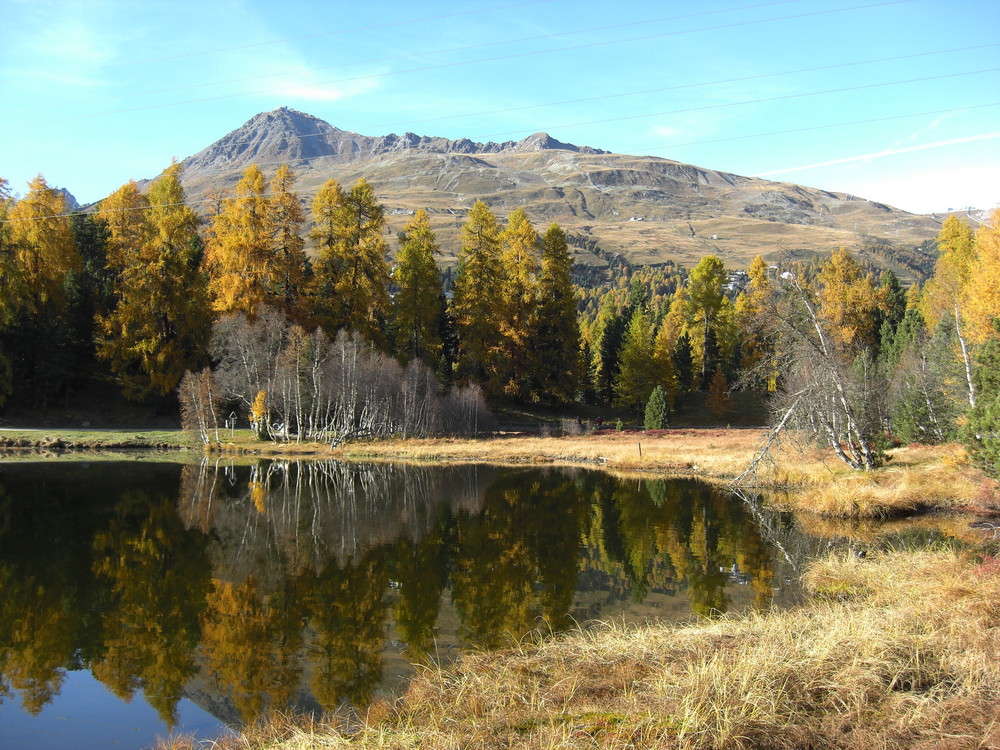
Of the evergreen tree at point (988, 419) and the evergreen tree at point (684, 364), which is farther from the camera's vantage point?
the evergreen tree at point (684, 364)

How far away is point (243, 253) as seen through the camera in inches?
1663

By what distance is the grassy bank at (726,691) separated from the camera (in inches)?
263

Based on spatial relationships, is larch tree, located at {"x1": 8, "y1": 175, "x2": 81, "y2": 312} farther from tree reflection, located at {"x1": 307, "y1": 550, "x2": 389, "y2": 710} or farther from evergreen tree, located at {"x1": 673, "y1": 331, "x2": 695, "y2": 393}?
evergreen tree, located at {"x1": 673, "y1": 331, "x2": 695, "y2": 393}

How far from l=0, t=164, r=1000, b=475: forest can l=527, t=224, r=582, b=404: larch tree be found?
0.40 ft

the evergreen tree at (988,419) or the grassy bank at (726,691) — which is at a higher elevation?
the evergreen tree at (988,419)

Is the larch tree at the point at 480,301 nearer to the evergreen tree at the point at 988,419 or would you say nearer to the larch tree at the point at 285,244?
the larch tree at the point at 285,244

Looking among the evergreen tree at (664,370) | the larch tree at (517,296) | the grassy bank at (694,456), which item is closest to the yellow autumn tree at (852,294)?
the evergreen tree at (664,370)

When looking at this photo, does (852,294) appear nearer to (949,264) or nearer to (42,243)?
(949,264)

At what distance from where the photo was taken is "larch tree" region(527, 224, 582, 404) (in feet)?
169

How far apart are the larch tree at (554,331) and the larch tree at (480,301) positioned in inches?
118

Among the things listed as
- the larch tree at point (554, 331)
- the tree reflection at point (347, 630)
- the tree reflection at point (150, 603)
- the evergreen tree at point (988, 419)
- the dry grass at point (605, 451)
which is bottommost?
the dry grass at point (605, 451)

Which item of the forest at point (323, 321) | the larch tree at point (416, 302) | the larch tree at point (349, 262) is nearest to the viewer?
the forest at point (323, 321)

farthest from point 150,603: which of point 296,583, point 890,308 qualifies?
point 890,308

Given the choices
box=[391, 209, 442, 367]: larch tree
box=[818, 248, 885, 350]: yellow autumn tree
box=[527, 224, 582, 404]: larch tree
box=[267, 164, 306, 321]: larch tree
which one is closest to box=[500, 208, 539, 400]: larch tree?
box=[527, 224, 582, 404]: larch tree
